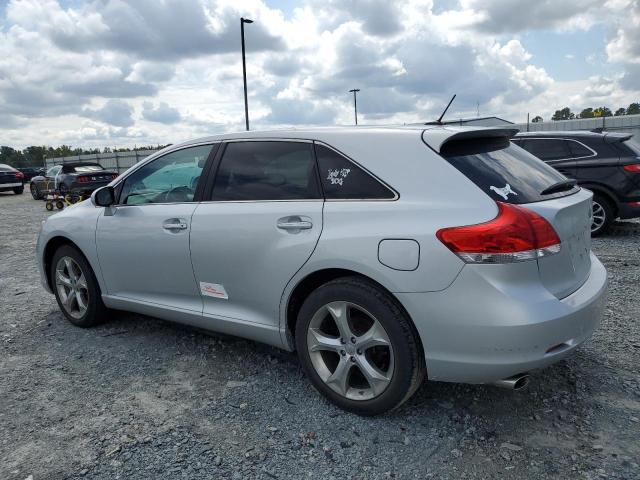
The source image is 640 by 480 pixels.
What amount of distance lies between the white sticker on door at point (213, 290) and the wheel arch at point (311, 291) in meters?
0.50

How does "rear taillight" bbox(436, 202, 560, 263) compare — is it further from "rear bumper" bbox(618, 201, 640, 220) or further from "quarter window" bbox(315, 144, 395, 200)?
"rear bumper" bbox(618, 201, 640, 220)

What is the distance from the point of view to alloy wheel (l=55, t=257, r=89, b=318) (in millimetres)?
4562

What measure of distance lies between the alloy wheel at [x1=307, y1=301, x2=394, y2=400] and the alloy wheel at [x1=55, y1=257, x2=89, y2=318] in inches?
96.2

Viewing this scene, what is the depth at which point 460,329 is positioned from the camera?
252 centimetres

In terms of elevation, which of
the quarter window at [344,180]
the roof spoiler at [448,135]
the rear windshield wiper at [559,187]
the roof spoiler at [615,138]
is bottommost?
the rear windshield wiper at [559,187]

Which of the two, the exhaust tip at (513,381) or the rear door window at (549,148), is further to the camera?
the rear door window at (549,148)

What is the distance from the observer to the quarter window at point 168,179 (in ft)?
12.2

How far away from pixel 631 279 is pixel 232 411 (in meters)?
4.45

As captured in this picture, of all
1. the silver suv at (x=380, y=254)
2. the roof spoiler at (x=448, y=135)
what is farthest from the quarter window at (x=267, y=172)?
the roof spoiler at (x=448, y=135)

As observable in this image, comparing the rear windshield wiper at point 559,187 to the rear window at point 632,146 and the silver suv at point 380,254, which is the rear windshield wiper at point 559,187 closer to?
the silver suv at point 380,254

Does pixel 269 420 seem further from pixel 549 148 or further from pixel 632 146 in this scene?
pixel 632 146

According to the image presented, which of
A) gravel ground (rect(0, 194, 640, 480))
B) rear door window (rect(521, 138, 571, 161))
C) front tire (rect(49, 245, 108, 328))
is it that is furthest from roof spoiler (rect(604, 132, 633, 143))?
front tire (rect(49, 245, 108, 328))

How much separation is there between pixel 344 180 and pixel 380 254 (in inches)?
20.7

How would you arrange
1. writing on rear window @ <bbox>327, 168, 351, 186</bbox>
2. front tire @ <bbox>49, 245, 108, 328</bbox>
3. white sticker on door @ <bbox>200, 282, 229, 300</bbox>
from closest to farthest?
writing on rear window @ <bbox>327, 168, 351, 186</bbox>, white sticker on door @ <bbox>200, 282, 229, 300</bbox>, front tire @ <bbox>49, 245, 108, 328</bbox>
